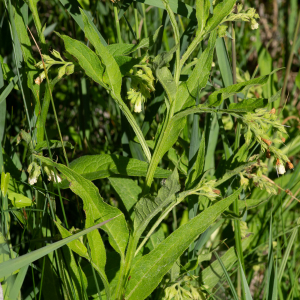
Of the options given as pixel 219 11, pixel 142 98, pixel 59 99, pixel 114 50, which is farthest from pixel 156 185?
pixel 59 99

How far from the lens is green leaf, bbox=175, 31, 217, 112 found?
992mm

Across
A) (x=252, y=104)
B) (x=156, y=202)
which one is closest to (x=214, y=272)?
(x=156, y=202)

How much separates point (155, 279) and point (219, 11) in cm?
77

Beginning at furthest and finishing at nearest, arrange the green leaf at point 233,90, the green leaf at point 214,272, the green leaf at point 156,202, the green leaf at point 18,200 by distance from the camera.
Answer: the green leaf at point 214,272
the green leaf at point 18,200
the green leaf at point 233,90
the green leaf at point 156,202

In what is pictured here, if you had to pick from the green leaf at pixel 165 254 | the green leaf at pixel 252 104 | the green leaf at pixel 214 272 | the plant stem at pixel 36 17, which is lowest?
the green leaf at pixel 214 272

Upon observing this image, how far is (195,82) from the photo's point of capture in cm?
101

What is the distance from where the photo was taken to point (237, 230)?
1144 millimetres

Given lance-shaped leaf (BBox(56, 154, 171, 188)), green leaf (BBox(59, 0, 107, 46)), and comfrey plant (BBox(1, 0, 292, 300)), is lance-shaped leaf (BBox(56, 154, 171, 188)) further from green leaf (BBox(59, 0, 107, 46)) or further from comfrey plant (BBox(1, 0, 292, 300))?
green leaf (BBox(59, 0, 107, 46))

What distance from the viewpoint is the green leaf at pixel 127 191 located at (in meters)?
1.15

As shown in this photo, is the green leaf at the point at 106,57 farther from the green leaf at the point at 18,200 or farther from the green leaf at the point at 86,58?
the green leaf at the point at 18,200

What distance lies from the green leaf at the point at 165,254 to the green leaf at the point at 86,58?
458 mm

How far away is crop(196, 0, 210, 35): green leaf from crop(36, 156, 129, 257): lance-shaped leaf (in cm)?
54

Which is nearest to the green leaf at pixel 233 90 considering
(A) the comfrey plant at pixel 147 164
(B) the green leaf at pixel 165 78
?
(A) the comfrey plant at pixel 147 164

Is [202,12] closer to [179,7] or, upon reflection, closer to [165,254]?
[179,7]
